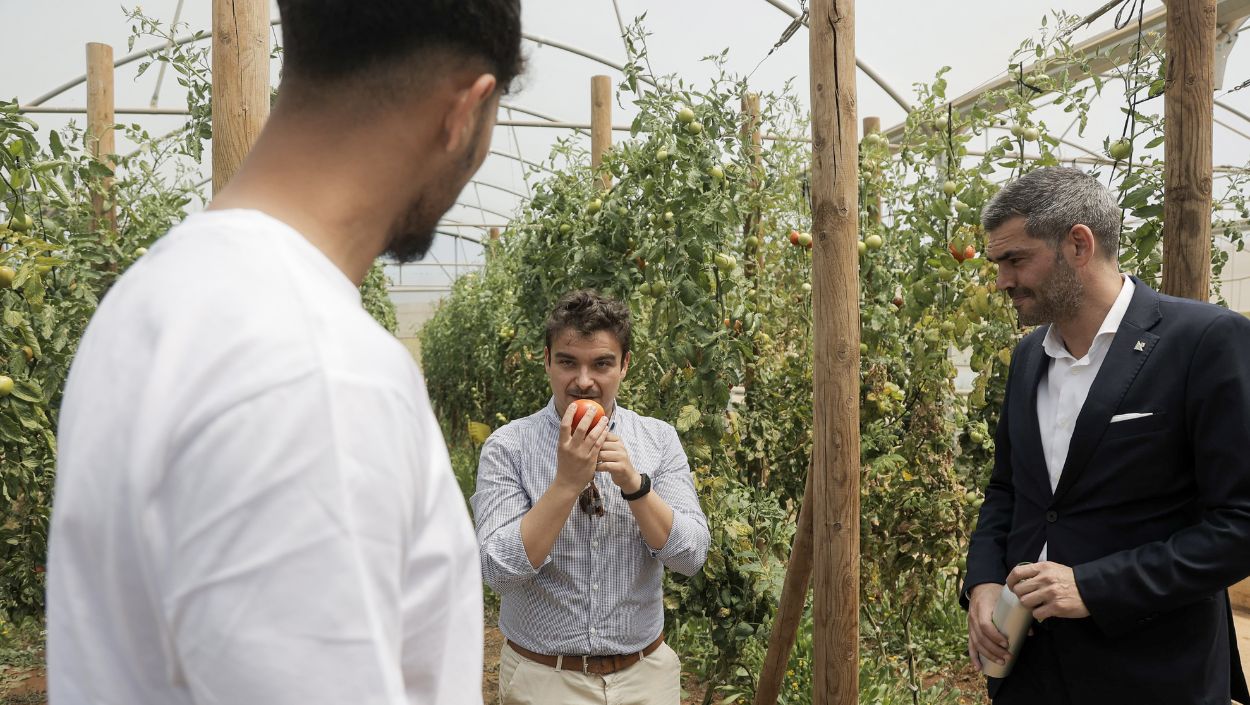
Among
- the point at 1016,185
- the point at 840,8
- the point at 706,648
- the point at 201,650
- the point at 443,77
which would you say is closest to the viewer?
the point at 201,650

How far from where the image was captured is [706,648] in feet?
13.0

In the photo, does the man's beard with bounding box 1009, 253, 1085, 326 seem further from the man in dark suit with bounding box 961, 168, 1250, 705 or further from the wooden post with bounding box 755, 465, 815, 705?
the wooden post with bounding box 755, 465, 815, 705

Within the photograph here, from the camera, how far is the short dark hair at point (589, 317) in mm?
2137

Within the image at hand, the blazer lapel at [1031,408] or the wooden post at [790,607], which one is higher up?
the blazer lapel at [1031,408]

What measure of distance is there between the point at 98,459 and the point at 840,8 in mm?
1954

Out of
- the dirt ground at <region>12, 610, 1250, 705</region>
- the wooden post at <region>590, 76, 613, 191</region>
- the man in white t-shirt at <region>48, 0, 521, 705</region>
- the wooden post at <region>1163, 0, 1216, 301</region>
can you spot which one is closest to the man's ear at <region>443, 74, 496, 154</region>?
the man in white t-shirt at <region>48, 0, 521, 705</region>

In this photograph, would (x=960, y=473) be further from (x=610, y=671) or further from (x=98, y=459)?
(x=98, y=459)

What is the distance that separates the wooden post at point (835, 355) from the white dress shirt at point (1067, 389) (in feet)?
1.42

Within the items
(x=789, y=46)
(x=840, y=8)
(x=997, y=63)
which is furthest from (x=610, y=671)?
(x=997, y=63)

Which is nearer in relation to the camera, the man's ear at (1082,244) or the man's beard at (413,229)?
the man's beard at (413,229)

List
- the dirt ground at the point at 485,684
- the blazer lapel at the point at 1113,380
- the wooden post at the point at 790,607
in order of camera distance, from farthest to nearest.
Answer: the dirt ground at the point at 485,684, the wooden post at the point at 790,607, the blazer lapel at the point at 1113,380

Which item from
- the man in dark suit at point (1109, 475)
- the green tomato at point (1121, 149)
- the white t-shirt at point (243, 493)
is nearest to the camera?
the white t-shirt at point (243, 493)

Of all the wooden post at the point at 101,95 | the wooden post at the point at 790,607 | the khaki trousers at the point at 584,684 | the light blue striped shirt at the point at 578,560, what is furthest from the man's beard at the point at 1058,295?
the wooden post at the point at 101,95

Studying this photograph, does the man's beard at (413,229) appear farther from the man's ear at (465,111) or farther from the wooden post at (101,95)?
the wooden post at (101,95)
